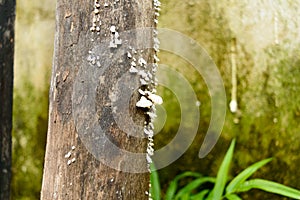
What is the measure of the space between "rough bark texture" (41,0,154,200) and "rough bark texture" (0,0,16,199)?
2.81 feet

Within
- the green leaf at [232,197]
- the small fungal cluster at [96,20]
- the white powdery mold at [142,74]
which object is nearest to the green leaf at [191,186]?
the green leaf at [232,197]

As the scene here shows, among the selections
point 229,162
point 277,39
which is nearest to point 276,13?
point 277,39

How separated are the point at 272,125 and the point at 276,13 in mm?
448

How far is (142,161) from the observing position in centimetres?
135

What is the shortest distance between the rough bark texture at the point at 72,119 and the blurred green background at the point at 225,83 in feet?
2.49

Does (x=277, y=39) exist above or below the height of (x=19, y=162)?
above

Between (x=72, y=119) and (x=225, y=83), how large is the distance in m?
0.95

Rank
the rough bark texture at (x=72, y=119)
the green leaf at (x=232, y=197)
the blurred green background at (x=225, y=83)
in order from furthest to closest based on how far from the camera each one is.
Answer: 1. the blurred green background at (x=225, y=83)
2. the green leaf at (x=232, y=197)
3. the rough bark texture at (x=72, y=119)

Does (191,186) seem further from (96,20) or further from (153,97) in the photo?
(96,20)

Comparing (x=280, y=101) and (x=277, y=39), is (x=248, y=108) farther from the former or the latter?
(x=277, y=39)

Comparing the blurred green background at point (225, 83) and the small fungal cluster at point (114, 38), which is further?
the blurred green background at point (225, 83)

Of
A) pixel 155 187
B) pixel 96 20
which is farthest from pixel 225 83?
pixel 96 20

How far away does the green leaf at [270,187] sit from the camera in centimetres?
193

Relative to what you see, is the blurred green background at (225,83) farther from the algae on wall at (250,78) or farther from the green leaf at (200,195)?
the green leaf at (200,195)
